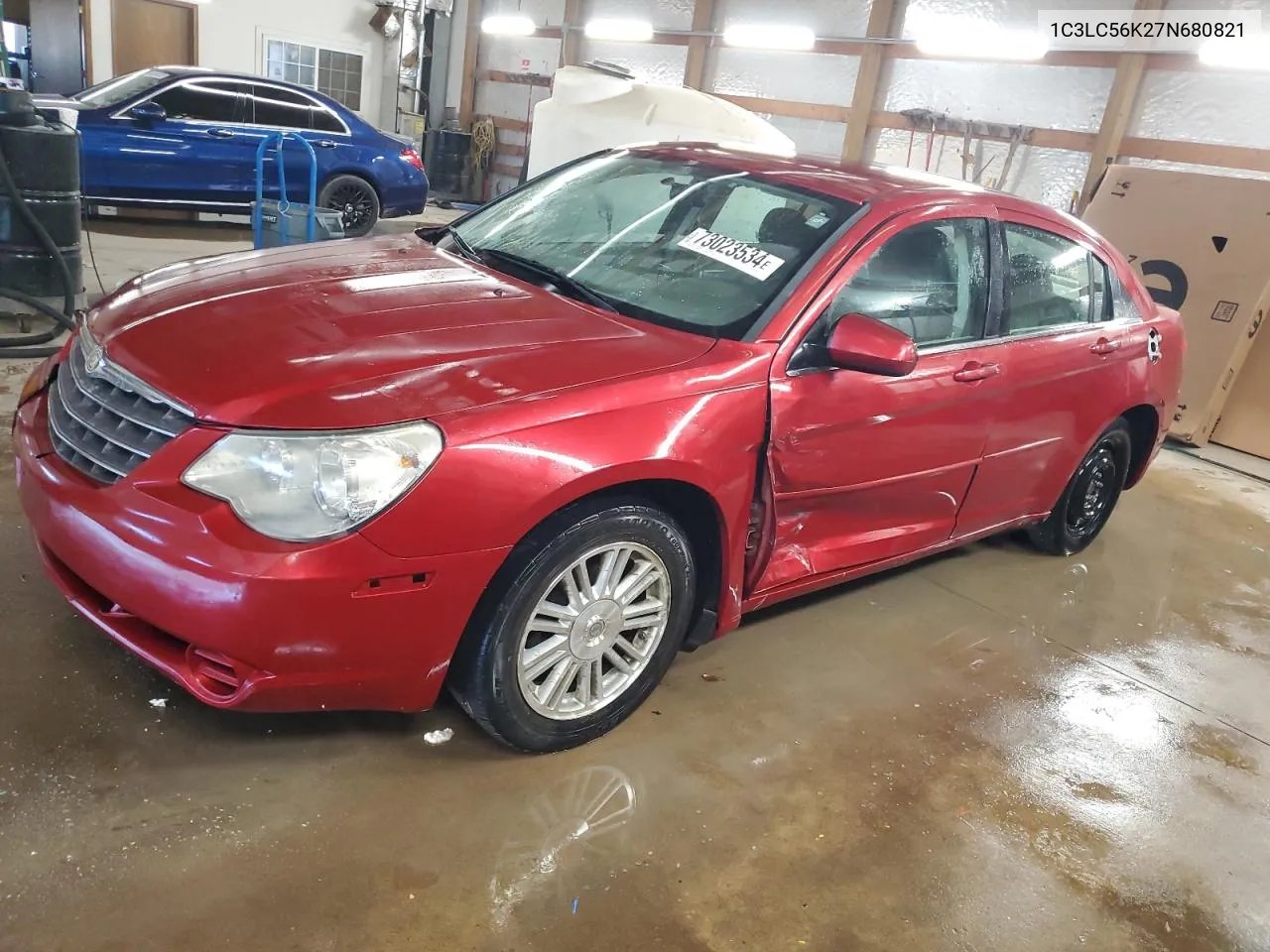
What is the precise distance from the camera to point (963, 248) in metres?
2.96

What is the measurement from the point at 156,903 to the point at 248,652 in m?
0.46

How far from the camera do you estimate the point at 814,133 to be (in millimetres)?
10727

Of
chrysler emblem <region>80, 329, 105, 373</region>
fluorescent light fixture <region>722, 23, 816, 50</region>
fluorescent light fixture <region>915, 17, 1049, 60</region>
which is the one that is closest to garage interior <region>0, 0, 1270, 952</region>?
chrysler emblem <region>80, 329, 105, 373</region>

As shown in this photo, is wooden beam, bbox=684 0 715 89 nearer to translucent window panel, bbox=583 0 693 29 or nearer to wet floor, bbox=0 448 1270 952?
translucent window panel, bbox=583 0 693 29

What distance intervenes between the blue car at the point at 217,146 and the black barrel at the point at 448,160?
461 centimetres

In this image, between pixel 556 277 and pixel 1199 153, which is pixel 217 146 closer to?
pixel 556 277

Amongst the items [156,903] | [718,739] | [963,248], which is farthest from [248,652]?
[963,248]

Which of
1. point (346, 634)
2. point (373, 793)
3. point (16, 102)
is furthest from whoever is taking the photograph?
point (16, 102)

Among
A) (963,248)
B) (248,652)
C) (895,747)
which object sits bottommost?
(895,747)

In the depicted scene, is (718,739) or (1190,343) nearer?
(718,739)

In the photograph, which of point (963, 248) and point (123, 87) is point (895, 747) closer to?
point (963, 248)

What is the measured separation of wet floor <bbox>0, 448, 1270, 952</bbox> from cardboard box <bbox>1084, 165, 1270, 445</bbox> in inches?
154

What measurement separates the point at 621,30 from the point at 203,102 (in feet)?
19.8

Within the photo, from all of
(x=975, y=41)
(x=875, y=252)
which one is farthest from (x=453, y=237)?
(x=975, y=41)
